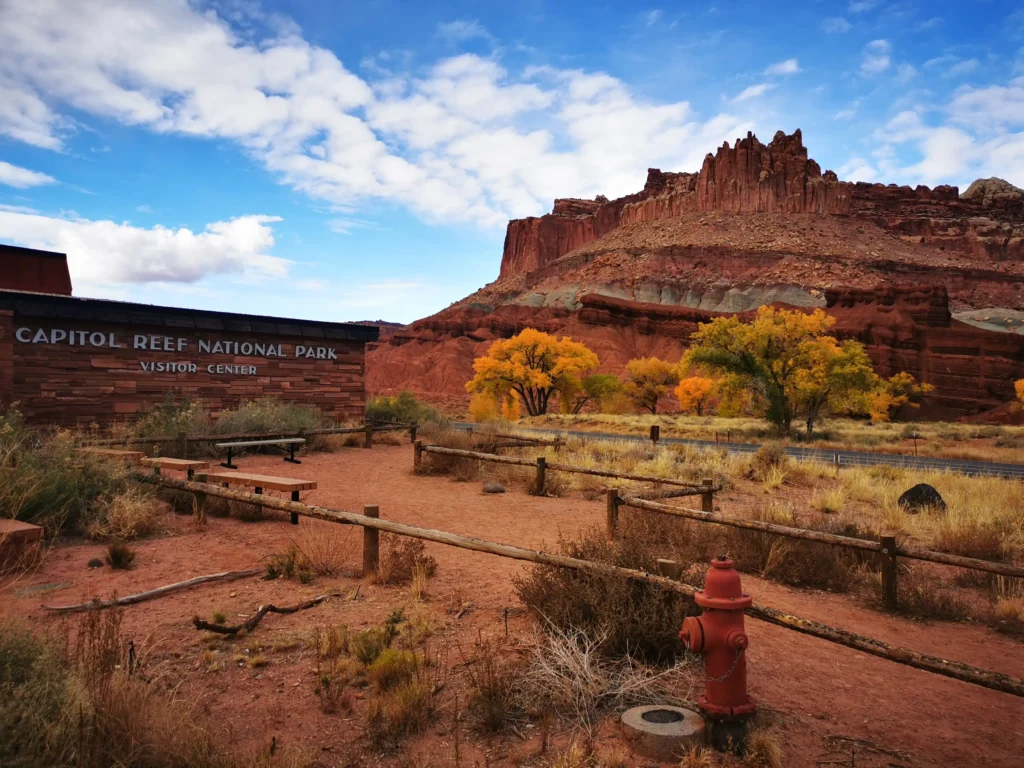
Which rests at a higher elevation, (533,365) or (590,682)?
(533,365)

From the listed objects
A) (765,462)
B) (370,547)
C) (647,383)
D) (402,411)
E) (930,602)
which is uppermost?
(647,383)

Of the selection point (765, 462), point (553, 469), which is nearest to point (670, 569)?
point (553, 469)

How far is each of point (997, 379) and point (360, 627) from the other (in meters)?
82.2

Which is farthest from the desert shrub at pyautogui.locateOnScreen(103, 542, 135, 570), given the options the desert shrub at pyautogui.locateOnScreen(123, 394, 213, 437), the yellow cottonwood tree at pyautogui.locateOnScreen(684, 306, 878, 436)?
the yellow cottonwood tree at pyautogui.locateOnScreen(684, 306, 878, 436)

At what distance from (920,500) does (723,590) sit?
959 cm

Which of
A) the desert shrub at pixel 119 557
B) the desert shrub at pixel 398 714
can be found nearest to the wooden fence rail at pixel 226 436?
the desert shrub at pixel 119 557

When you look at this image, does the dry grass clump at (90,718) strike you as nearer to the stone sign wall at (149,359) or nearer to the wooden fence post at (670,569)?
the wooden fence post at (670,569)

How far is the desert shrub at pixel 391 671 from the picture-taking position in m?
4.09

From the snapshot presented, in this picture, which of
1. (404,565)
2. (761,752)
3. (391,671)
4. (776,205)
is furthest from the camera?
(776,205)

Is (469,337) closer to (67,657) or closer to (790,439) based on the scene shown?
(790,439)

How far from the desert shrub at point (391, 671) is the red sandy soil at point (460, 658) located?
0.57ft

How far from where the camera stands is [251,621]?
506cm

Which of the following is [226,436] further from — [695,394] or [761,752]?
[695,394]

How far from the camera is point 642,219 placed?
121 m
